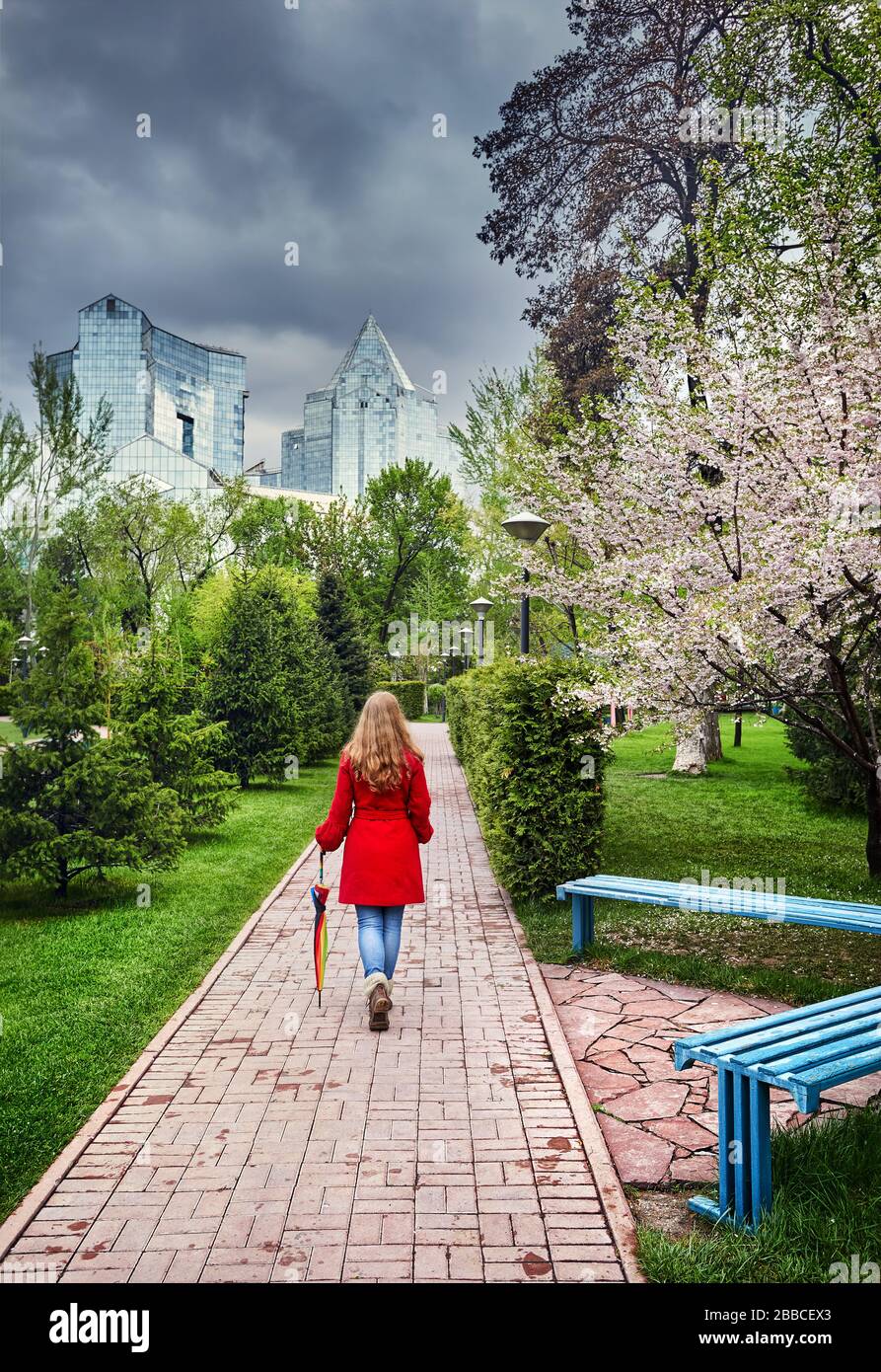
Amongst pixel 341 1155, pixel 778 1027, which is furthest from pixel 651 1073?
pixel 341 1155

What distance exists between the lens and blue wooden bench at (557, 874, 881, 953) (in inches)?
210

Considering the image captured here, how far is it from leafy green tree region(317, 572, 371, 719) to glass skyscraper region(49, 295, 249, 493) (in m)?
102

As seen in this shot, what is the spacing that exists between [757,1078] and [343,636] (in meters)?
25.1

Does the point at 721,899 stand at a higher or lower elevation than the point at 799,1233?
higher

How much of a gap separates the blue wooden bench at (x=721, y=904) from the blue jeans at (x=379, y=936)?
5.08ft

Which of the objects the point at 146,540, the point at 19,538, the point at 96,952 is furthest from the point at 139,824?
the point at 146,540

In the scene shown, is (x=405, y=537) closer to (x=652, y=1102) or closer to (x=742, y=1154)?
(x=652, y=1102)

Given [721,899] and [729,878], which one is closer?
[721,899]

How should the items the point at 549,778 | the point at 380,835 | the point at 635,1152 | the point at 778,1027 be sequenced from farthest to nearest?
the point at 549,778, the point at 380,835, the point at 635,1152, the point at 778,1027

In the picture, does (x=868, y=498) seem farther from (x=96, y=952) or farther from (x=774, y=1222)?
(x=96, y=952)

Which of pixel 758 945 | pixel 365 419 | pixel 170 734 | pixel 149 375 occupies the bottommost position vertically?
pixel 758 945

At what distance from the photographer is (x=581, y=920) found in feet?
21.7

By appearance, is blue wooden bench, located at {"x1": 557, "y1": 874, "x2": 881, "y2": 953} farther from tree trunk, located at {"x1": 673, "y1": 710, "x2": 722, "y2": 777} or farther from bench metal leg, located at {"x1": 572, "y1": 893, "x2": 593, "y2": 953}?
tree trunk, located at {"x1": 673, "y1": 710, "x2": 722, "y2": 777}

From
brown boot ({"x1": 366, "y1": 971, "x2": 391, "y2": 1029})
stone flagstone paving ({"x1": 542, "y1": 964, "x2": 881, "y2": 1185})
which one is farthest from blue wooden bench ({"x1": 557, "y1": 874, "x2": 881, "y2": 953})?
brown boot ({"x1": 366, "y1": 971, "x2": 391, "y2": 1029})
